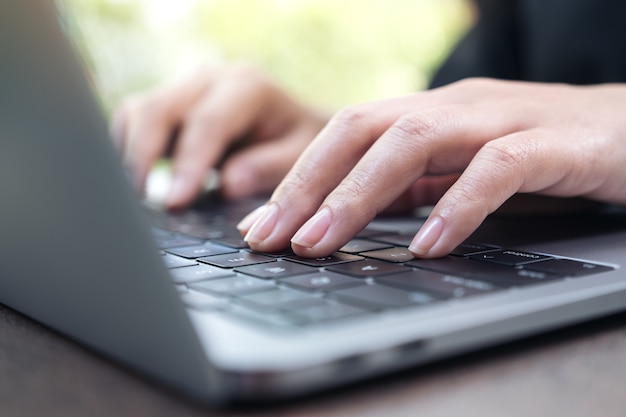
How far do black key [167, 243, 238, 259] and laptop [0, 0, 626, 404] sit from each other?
0.25ft

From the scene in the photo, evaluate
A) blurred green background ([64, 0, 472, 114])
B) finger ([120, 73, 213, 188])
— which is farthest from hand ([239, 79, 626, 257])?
blurred green background ([64, 0, 472, 114])

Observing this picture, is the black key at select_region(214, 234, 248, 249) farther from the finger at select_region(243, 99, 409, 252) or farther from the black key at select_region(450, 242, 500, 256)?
the black key at select_region(450, 242, 500, 256)

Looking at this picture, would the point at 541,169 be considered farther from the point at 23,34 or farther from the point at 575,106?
the point at 23,34

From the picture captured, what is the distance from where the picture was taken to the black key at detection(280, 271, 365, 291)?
360mm

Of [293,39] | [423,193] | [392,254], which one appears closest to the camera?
[392,254]

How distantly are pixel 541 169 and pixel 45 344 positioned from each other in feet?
1.27

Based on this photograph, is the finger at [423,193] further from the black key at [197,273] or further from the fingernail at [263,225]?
the black key at [197,273]

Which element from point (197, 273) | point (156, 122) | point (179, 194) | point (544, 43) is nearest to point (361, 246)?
point (197, 273)

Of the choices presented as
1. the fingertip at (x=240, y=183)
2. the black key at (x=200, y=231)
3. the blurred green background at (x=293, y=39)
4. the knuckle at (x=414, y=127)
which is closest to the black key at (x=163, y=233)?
the black key at (x=200, y=231)

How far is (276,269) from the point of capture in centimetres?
42

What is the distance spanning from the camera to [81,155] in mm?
259

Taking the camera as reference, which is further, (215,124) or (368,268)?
(215,124)

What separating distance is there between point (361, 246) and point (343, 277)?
0.13m

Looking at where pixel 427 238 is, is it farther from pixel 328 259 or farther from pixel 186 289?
pixel 186 289
